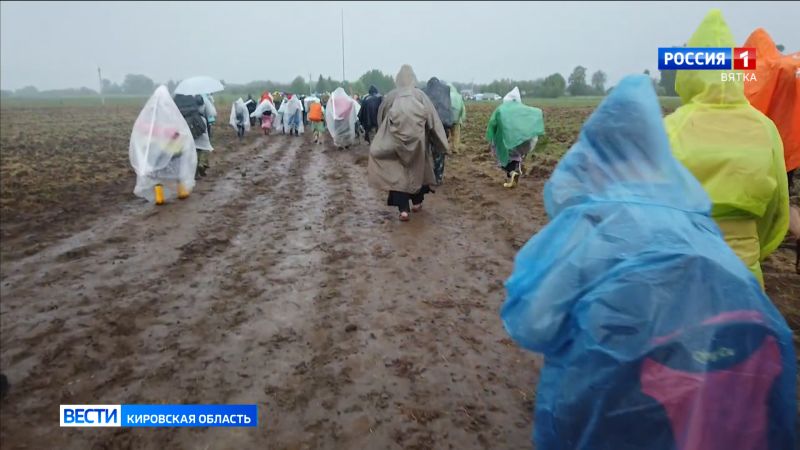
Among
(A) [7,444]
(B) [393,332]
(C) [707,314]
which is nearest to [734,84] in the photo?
(C) [707,314]

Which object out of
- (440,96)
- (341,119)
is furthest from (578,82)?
(440,96)

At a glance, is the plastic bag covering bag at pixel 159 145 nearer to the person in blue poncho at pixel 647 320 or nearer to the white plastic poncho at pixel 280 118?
the person in blue poncho at pixel 647 320

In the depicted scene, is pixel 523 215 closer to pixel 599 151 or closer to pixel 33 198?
pixel 599 151

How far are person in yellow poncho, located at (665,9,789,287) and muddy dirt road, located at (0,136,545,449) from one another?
1.36m

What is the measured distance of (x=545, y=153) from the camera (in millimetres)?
11867

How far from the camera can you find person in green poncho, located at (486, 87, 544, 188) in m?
7.82

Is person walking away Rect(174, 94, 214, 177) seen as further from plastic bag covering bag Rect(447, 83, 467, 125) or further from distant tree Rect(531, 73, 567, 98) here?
distant tree Rect(531, 73, 567, 98)

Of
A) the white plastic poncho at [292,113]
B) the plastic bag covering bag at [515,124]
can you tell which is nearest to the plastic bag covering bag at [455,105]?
the plastic bag covering bag at [515,124]

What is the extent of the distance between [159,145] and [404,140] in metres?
3.64

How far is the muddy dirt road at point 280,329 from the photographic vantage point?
Result: 103 inches

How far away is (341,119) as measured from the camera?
47.2ft

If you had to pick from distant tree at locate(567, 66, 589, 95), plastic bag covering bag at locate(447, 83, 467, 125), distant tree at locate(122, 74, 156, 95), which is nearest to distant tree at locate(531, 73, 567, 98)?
distant tree at locate(567, 66, 589, 95)

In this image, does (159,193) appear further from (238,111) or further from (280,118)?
(280,118)
